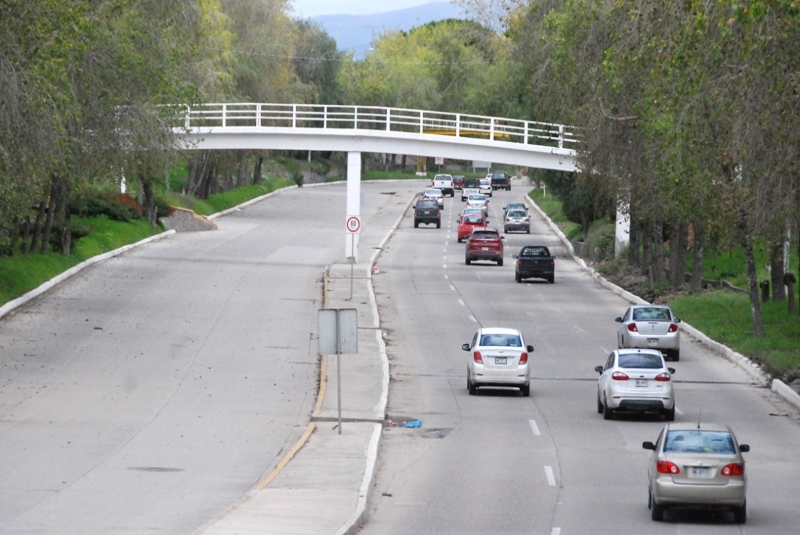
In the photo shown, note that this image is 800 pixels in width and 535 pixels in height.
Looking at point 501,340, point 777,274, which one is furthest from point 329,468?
point 777,274

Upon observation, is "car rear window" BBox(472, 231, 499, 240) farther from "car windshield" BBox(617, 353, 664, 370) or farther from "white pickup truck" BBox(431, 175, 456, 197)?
"white pickup truck" BBox(431, 175, 456, 197)

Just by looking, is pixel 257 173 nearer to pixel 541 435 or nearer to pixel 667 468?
pixel 541 435

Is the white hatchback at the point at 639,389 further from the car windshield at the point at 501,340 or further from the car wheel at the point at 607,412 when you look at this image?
the car windshield at the point at 501,340

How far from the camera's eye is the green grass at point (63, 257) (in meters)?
40.7

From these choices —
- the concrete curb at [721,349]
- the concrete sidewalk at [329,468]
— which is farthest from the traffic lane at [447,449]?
the concrete curb at [721,349]

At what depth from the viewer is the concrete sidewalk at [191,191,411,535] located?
14.6 m

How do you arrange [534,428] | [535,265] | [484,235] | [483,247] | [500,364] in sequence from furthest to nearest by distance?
[484,235] < [483,247] < [535,265] < [500,364] < [534,428]

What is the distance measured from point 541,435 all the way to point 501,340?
17.9ft

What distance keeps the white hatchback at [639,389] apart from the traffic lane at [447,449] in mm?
1833

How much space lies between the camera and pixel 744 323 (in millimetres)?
40000

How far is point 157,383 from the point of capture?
1090 inches

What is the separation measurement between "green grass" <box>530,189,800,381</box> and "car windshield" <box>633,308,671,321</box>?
2454mm

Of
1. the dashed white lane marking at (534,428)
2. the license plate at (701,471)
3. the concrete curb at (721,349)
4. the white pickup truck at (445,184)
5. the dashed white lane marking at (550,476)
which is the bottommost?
the dashed white lane marking at (534,428)

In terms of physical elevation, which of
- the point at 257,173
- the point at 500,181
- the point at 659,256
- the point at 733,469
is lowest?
the point at 733,469
